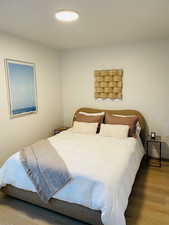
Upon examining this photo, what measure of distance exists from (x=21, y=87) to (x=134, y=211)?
2.71m

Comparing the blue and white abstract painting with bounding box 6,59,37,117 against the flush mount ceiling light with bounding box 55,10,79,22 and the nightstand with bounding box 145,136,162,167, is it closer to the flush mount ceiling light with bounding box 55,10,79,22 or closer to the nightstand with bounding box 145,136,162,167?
the flush mount ceiling light with bounding box 55,10,79,22

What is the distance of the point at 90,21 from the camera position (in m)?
2.40

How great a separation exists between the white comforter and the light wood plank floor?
28cm

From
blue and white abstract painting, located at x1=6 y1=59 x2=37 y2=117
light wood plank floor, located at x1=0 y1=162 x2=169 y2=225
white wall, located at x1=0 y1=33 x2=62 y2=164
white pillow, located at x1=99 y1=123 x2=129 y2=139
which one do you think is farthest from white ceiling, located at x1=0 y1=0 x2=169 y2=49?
light wood plank floor, located at x1=0 y1=162 x2=169 y2=225

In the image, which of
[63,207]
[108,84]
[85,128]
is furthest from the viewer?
[108,84]

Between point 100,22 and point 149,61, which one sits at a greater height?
point 100,22

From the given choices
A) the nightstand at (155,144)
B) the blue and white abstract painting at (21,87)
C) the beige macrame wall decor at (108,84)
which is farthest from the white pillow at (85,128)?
the nightstand at (155,144)

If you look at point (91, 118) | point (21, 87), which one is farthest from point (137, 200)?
point (21, 87)

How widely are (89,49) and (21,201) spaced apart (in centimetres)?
327

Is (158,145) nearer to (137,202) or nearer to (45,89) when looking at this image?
(137,202)

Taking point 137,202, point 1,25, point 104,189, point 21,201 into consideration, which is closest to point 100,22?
point 1,25

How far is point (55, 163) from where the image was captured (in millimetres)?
2104

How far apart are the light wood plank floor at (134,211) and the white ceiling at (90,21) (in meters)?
2.41

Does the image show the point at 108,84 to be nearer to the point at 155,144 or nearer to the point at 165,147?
the point at 155,144
